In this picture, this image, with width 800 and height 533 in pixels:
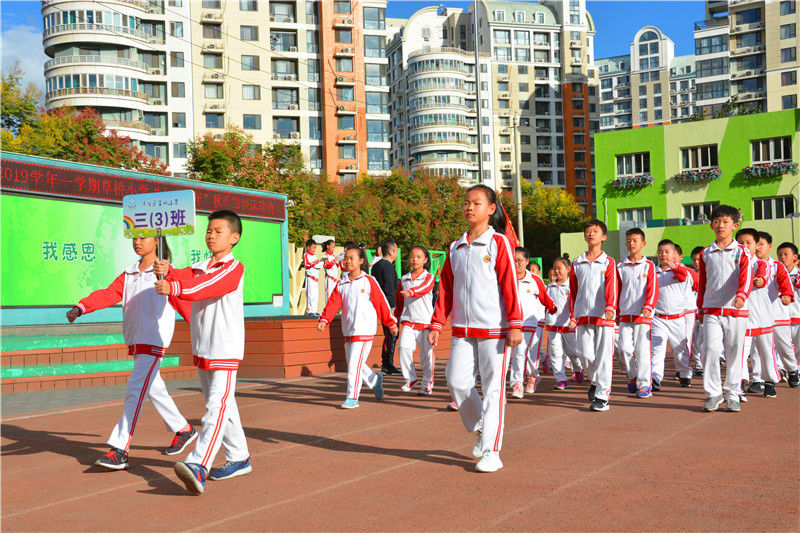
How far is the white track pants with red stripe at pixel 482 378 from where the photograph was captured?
22.0 feet

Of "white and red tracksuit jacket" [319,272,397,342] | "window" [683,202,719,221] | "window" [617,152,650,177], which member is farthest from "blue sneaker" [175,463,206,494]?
"window" [617,152,650,177]

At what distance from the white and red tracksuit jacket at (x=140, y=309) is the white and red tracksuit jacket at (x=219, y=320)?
917mm

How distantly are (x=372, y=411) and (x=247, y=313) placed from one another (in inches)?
482

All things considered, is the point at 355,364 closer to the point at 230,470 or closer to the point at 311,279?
the point at 230,470

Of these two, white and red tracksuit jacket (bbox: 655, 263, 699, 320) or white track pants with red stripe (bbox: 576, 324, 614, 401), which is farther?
white and red tracksuit jacket (bbox: 655, 263, 699, 320)

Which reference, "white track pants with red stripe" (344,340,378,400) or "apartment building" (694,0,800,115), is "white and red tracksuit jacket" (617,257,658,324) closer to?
"white track pants with red stripe" (344,340,378,400)

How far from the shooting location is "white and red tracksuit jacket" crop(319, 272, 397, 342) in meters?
10.5

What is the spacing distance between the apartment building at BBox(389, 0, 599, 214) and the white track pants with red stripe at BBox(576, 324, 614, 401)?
9803 cm

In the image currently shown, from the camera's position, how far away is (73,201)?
649 inches

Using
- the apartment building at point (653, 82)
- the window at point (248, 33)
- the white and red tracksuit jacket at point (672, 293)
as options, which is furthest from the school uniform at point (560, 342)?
the apartment building at point (653, 82)

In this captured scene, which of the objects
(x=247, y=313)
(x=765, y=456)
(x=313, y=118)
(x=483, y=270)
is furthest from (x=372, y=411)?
(x=313, y=118)

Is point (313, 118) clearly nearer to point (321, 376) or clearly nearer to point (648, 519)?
point (321, 376)

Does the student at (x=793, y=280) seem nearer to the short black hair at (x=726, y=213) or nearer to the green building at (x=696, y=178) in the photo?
the short black hair at (x=726, y=213)

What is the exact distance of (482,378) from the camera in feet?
22.4
